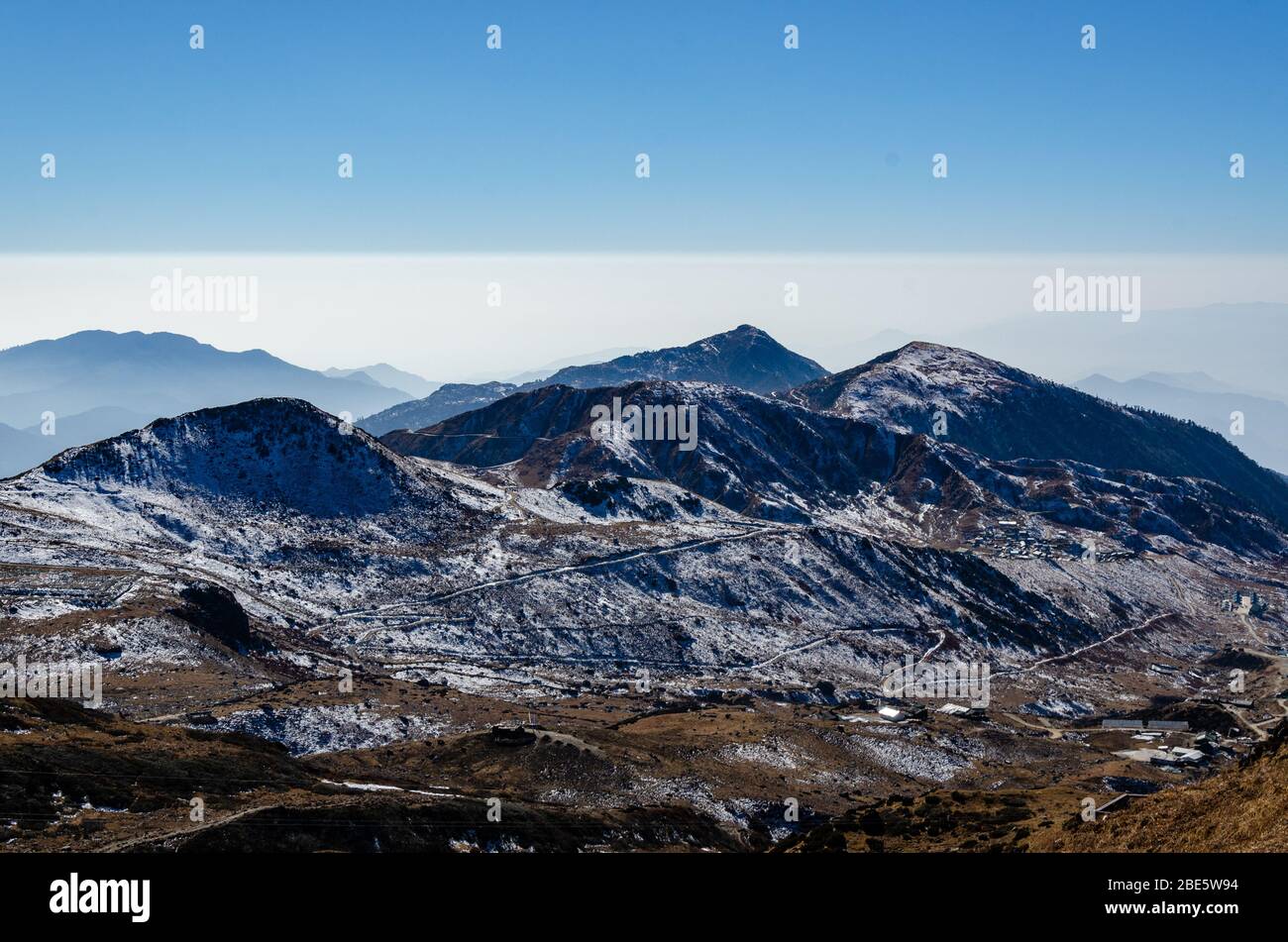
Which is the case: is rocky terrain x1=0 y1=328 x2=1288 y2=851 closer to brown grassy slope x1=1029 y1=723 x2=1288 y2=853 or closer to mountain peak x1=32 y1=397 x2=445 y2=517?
mountain peak x1=32 y1=397 x2=445 y2=517

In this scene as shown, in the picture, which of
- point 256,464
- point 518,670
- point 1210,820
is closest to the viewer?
point 1210,820

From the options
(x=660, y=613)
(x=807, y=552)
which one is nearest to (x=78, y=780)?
(x=660, y=613)

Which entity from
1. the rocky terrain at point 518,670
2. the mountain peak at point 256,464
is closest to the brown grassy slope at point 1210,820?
the rocky terrain at point 518,670

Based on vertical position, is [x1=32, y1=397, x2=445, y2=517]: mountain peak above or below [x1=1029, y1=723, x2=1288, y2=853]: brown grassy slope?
above

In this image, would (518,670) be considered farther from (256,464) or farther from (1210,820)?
(1210,820)

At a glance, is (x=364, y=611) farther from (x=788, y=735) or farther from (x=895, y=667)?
(x=895, y=667)

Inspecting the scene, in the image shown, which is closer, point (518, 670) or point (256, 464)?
point (518, 670)

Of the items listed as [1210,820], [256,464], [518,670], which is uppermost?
[256,464]

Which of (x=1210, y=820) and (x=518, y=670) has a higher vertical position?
(x=1210, y=820)

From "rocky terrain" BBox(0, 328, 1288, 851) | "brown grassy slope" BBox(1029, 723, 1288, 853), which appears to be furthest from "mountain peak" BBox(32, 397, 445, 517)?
"brown grassy slope" BBox(1029, 723, 1288, 853)

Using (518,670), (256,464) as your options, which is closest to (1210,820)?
(518,670)
